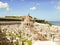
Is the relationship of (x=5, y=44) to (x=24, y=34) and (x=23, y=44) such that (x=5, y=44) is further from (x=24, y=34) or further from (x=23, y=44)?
(x=24, y=34)

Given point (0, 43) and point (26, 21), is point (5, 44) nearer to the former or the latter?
point (0, 43)

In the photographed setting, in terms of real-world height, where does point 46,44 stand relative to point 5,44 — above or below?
above

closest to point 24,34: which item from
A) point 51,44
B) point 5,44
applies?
point 5,44

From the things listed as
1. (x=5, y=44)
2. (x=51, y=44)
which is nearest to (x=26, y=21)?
(x=5, y=44)

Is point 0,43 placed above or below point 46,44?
below

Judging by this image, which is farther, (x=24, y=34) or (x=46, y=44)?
(x=24, y=34)

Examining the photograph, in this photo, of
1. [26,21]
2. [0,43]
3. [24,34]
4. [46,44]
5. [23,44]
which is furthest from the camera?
[26,21]

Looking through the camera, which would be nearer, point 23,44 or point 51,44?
point 51,44

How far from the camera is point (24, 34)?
29.4ft

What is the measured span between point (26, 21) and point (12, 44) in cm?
718

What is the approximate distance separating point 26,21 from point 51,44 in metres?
10.2

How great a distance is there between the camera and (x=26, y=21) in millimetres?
13125

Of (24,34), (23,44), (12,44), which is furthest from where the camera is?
(24,34)

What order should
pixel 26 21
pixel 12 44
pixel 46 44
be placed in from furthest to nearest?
1. pixel 26 21
2. pixel 12 44
3. pixel 46 44
